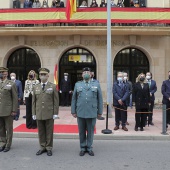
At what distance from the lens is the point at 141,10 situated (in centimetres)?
1380

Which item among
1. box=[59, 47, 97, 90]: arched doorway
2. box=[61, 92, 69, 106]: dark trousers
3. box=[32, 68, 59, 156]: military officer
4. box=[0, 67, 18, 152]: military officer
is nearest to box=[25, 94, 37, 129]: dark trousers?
box=[0, 67, 18, 152]: military officer

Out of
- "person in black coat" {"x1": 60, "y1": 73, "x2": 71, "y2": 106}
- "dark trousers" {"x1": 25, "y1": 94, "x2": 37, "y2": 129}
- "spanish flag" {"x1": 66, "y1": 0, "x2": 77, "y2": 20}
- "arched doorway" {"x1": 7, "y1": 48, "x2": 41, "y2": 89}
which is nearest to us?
"dark trousers" {"x1": 25, "y1": 94, "x2": 37, "y2": 129}

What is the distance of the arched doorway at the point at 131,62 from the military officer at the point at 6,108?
1001cm

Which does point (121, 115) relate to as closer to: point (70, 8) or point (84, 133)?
point (84, 133)

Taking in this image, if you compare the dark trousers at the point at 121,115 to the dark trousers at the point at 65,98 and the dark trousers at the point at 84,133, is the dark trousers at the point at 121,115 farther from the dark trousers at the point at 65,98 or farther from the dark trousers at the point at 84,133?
the dark trousers at the point at 65,98

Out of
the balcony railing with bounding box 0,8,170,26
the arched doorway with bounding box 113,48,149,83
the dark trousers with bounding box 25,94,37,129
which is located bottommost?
the dark trousers with bounding box 25,94,37,129

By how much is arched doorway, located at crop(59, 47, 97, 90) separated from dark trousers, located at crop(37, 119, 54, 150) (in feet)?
32.4

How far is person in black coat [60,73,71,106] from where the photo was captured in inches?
Result: 588

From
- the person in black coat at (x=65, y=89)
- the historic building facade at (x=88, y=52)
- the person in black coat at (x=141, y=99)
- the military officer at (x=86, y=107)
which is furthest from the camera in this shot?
the historic building facade at (x=88, y=52)

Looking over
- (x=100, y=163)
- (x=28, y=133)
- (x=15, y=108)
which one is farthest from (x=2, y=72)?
(x=100, y=163)

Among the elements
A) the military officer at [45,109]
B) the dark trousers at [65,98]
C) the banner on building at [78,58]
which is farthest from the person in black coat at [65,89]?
the military officer at [45,109]

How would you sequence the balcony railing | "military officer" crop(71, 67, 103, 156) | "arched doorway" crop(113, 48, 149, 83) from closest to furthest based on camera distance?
"military officer" crop(71, 67, 103, 156)
the balcony railing
"arched doorway" crop(113, 48, 149, 83)

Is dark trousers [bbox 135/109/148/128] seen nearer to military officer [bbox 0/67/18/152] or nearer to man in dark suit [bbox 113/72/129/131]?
man in dark suit [bbox 113/72/129/131]

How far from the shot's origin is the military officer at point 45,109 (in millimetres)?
6000
